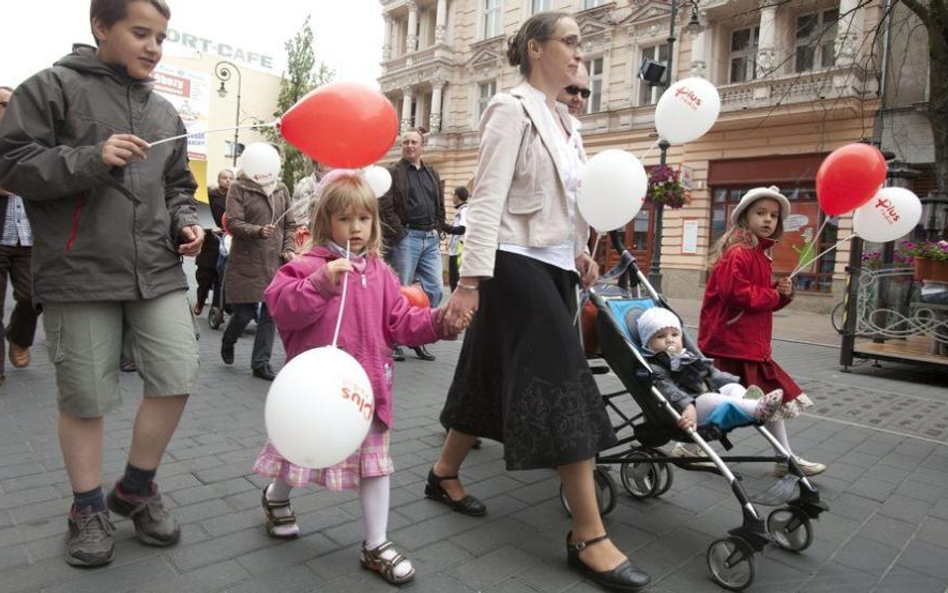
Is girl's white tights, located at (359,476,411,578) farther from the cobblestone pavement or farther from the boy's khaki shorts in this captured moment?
the boy's khaki shorts

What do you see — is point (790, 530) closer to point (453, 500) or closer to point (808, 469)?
point (808, 469)

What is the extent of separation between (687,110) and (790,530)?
2.14m

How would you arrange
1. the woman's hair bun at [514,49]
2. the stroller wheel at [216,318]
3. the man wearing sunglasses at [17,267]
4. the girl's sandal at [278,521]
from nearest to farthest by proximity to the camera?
the girl's sandal at [278,521] < the woman's hair bun at [514,49] < the man wearing sunglasses at [17,267] < the stroller wheel at [216,318]

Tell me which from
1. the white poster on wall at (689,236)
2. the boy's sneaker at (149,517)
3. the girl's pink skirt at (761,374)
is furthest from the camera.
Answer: the white poster on wall at (689,236)

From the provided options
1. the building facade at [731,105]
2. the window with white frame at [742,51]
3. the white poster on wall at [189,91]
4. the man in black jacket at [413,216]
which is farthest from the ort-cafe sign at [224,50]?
the man in black jacket at [413,216]


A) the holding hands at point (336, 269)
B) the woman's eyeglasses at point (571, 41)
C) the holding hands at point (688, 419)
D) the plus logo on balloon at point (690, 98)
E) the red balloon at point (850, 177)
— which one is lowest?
the holding hands at point (688, 419)

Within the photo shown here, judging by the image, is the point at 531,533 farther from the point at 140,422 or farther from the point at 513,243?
the point at 140,422

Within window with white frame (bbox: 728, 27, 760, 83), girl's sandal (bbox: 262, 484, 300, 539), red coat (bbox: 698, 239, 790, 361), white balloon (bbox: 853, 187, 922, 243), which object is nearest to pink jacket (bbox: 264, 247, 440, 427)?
girl's sandal (bbox: 262, 484, 300, 539)

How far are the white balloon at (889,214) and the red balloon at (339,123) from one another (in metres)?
3.36

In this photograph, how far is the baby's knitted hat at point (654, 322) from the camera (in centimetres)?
312

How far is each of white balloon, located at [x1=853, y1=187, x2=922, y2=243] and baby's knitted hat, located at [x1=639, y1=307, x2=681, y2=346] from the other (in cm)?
199

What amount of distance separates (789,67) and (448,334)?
19.7m

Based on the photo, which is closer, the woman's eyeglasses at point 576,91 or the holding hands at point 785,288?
the woman's eyeglasses at point 576,91

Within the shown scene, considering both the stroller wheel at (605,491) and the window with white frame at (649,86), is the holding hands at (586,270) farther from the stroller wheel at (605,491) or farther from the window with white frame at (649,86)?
the window with white frame at (649,86)
